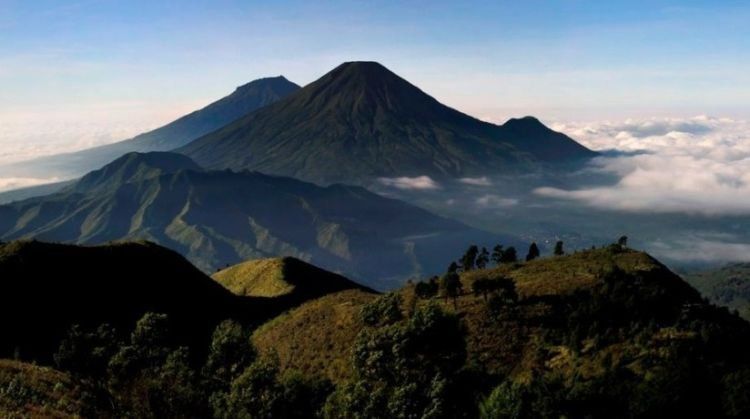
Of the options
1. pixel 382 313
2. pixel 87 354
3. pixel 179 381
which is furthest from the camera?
pixel 382 313

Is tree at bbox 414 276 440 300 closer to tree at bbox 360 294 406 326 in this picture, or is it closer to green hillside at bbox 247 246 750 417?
green hillside at bbox 247 246 750 417

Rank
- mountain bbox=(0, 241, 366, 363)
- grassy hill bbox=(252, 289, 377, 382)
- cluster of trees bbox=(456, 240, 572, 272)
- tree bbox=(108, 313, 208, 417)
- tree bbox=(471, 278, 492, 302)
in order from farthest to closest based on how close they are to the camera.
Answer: cluster of trees bbox=(456, 240, 572, 272), tree bbox=(471, 278, 492, 302), mountain bbox=(0, 241, 366, 363), grassy hill bbox=(252, 289, 377, 382), tree bbox=(108, 313, 208, 417)

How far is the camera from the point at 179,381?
51.8 metres

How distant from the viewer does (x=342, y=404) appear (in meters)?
51.9

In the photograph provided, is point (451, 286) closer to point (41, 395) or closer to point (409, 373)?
point (409, 373)

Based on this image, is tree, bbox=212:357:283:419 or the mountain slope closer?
the mountain slope

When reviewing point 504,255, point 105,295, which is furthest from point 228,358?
point 504,255

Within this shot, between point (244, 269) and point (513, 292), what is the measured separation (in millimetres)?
92756

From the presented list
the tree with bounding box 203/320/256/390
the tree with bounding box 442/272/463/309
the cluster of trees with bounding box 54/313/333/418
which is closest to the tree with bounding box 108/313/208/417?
the cluster of trees with bounding box 54/313/333/418

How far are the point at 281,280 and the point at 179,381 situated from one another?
88351 mm

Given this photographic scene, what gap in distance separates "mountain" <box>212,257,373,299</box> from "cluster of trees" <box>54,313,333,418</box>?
65752mm

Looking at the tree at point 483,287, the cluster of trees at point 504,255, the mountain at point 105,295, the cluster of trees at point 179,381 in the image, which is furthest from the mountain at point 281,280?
the cluster of trees at point 179,381

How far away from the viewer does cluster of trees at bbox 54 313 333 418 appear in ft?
151

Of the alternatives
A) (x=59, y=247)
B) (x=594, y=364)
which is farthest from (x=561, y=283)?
(x=59, y=247)
